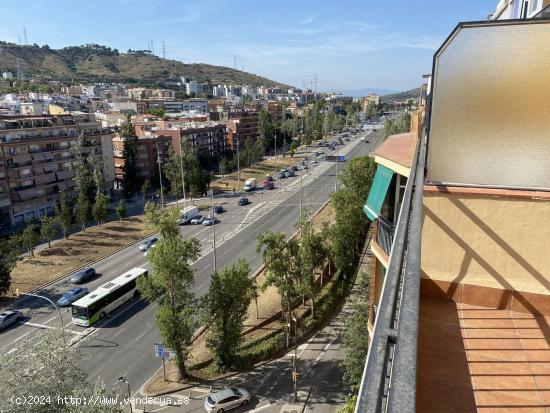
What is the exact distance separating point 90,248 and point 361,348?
28795mm

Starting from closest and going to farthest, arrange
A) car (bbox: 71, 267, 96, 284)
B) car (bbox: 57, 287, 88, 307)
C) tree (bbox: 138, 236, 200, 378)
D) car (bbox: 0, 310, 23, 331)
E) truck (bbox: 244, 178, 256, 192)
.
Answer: tree (bbox: 138, 236, 200, 378)
car (bbox: 0, 310, 23, 331)
car (bbox: 57, 287, 88, 307)
car (bbox: 71, 267, 96, 284)
truck (bbox: 244, 178, 256, 192)

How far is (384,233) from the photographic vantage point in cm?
839

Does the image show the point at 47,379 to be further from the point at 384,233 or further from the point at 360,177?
the point at 360,177

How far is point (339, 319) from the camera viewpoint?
2494 centimetres

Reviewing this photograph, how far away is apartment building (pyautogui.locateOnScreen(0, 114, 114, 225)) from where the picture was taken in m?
43.8

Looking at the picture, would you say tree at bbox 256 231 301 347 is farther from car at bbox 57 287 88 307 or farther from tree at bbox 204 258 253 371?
car at bbox 57 287 88 307

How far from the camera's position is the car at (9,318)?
24.0 meters

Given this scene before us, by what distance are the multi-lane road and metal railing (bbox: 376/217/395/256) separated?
1307 cm

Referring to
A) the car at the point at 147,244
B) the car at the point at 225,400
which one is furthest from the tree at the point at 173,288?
the car at the point at 147,244

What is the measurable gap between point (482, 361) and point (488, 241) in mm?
2176

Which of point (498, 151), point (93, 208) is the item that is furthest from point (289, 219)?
point (498, 151)

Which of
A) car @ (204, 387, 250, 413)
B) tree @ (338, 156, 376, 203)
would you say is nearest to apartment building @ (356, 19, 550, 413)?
car @ (204, 387, 250, 413)

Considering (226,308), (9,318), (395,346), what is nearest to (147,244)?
(9,318)

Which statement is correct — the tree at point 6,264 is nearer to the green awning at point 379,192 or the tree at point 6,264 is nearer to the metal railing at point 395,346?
the green awning at point 379,192
